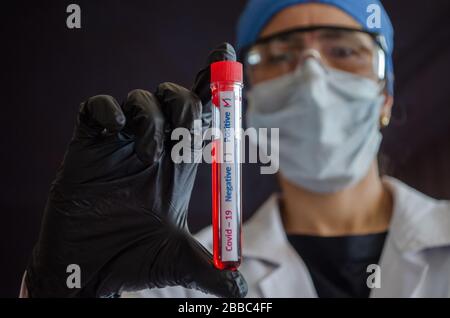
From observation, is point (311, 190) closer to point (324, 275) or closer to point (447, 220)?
point (324, 275)

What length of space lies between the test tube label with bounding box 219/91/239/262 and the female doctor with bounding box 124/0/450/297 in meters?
0.45

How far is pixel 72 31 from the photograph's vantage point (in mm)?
1090


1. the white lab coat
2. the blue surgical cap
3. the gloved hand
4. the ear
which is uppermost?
the blue surgical cap

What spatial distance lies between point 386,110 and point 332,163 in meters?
0.21

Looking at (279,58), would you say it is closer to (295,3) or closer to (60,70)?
(295,3)

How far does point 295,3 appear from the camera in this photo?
117 cm

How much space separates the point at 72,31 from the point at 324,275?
745 mm

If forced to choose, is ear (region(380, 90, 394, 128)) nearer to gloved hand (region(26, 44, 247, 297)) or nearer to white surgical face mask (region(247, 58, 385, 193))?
white surgical face mask (region(247, 58, 385, 193))

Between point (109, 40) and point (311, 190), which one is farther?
point (311, 190)

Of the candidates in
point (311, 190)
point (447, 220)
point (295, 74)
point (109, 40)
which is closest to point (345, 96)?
point (295, 74)

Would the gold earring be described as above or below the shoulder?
above

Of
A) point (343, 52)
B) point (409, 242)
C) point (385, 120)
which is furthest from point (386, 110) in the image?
point (409, 242)

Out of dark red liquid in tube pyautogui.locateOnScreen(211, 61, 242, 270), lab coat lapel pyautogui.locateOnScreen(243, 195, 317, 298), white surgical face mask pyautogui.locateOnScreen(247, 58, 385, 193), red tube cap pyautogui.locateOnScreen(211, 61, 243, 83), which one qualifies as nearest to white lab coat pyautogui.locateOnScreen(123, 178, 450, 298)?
lab coat lapel pyautogui.locateOnScreen(243, 195, 317, 298)

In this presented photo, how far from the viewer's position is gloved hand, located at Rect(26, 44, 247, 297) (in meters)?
0.70
